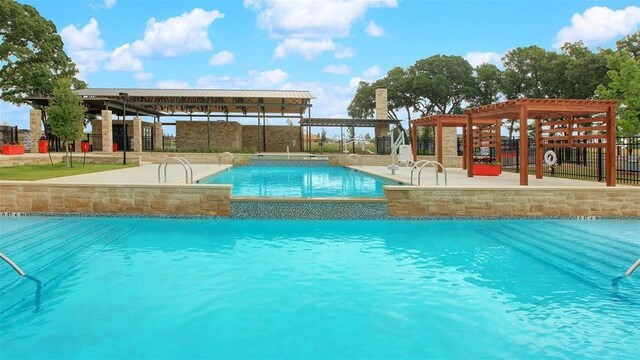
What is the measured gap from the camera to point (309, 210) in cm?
994

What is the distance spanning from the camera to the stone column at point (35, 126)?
→ 90.6 ft

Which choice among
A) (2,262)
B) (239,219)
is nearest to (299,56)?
(239,219)

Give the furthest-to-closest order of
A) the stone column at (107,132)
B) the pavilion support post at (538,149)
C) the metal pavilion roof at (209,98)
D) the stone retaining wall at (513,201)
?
1. the metal pavilion roof at (209,98)
2. the stone column at (107,132)
3. the pavilion support post at (538,149)
4. the stone retaining wall at (513,201)

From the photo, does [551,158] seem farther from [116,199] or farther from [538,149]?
[116,199]

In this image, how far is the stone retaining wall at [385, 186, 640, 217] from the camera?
1002 cm

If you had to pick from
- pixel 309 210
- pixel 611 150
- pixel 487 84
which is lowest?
pixel 309 210

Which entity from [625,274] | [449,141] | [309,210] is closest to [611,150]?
[625,274]

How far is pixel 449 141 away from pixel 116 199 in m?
23.9

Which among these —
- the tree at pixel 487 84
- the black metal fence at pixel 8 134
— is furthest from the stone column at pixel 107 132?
the tree at pixel 487 84

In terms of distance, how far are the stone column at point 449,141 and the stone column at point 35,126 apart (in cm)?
2460

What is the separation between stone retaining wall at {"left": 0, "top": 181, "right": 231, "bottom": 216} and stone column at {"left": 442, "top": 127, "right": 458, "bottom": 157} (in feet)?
73.7

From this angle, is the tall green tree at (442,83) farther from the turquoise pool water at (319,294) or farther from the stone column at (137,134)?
the turquoise pool water at (319,294)

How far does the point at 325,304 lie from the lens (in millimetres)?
5012

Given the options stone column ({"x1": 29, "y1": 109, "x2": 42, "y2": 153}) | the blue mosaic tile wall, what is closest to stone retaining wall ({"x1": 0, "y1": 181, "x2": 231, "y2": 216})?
the blue mosaic tile wall
